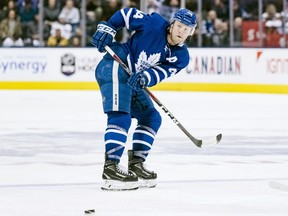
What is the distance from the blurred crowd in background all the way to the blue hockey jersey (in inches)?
355

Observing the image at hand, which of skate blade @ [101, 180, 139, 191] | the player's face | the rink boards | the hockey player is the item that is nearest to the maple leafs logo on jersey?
the hockey player

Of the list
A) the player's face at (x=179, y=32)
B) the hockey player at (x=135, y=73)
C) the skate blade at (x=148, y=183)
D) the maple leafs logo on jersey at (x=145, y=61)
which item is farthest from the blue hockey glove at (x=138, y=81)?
the skate blade at (x=148, y=183)

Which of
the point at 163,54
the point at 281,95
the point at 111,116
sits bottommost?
the point at 281,95

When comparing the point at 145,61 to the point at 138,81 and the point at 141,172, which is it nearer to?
the point at 138,81

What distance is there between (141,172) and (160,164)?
863 mm

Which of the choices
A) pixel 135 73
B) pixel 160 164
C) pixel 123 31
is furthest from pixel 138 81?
pixel 123 31

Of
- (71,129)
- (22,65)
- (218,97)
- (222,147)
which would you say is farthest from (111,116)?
(22,65)

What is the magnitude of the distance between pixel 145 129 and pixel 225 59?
8.70m

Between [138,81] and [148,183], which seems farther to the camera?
[148,183]

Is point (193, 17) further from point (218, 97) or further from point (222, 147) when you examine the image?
point (218, 97)

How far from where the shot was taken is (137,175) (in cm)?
486

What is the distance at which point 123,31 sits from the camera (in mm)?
13930

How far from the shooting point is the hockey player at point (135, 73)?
4.62 meters

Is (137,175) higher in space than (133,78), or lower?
lower
